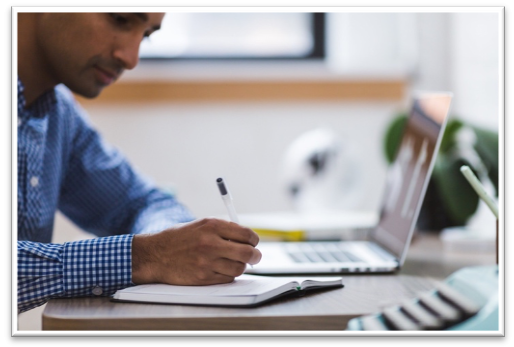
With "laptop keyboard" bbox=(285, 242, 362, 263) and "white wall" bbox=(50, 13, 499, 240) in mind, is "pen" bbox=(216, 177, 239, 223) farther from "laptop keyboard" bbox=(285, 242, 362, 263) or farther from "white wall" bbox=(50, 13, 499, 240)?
"white wall" bbox=(50, 13, 499, 240)

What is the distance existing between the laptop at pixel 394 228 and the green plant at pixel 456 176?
0.44 feet

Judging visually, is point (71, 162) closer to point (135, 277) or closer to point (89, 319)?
point (135, 277)

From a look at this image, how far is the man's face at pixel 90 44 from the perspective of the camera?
1.01 metres

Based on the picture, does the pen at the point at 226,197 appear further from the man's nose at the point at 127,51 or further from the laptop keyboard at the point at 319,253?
the man's nose at the point at 127,51

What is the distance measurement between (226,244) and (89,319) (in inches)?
6.9

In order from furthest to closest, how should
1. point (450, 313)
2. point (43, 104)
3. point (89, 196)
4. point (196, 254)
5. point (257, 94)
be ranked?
1. point (257, 94)
2. point (89, 196)
3. point (43, 104)
4. point (196, 254)
5. point (450, 313)

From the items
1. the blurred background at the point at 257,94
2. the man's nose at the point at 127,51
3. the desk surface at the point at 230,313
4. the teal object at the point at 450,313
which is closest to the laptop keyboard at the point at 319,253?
the desk surface at the point at 230,313

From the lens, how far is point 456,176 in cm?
123

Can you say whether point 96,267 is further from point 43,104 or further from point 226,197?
point 43,104

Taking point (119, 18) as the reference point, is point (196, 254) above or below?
below

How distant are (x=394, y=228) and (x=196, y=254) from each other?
0.45 meters

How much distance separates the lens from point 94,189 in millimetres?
1226

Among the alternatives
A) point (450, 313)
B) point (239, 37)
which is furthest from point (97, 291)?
point (239, 37)
